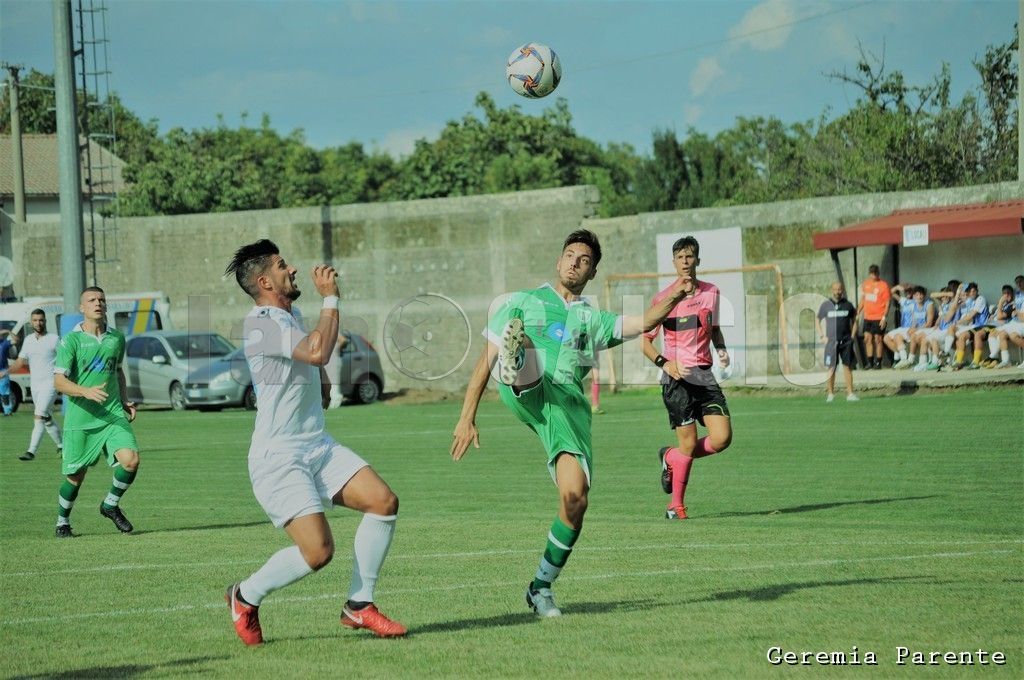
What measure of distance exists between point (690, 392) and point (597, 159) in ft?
192

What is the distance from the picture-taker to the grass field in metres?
6.64

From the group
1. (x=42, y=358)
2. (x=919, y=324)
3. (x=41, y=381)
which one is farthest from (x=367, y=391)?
(x=919, y=324)

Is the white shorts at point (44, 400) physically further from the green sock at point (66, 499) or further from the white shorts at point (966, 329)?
the white shorts at point (966, 329)

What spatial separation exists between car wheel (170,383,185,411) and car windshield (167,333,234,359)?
28.9 inches

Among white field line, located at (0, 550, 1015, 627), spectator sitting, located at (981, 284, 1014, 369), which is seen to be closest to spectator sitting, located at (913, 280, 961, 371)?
spectator sitting, located at (981, 284, 1014, 369)

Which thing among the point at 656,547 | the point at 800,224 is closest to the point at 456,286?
the point at 800,224

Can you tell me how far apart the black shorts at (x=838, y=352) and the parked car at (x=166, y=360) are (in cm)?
1425

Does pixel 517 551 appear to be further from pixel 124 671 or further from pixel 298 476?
pixel 124 671

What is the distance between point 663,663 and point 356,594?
5.95 ft

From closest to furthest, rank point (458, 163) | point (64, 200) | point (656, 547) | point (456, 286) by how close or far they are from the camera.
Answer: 1. point (656, 547)
2. point (64, 200)
3. point (456, 286)
4. point (458, 163)

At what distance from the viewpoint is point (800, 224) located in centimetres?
2973

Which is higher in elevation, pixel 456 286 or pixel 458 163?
pixel 458 163

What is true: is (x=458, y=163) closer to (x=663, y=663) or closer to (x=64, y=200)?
(x=64, y=200)

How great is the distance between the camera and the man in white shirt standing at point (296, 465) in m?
7.02
